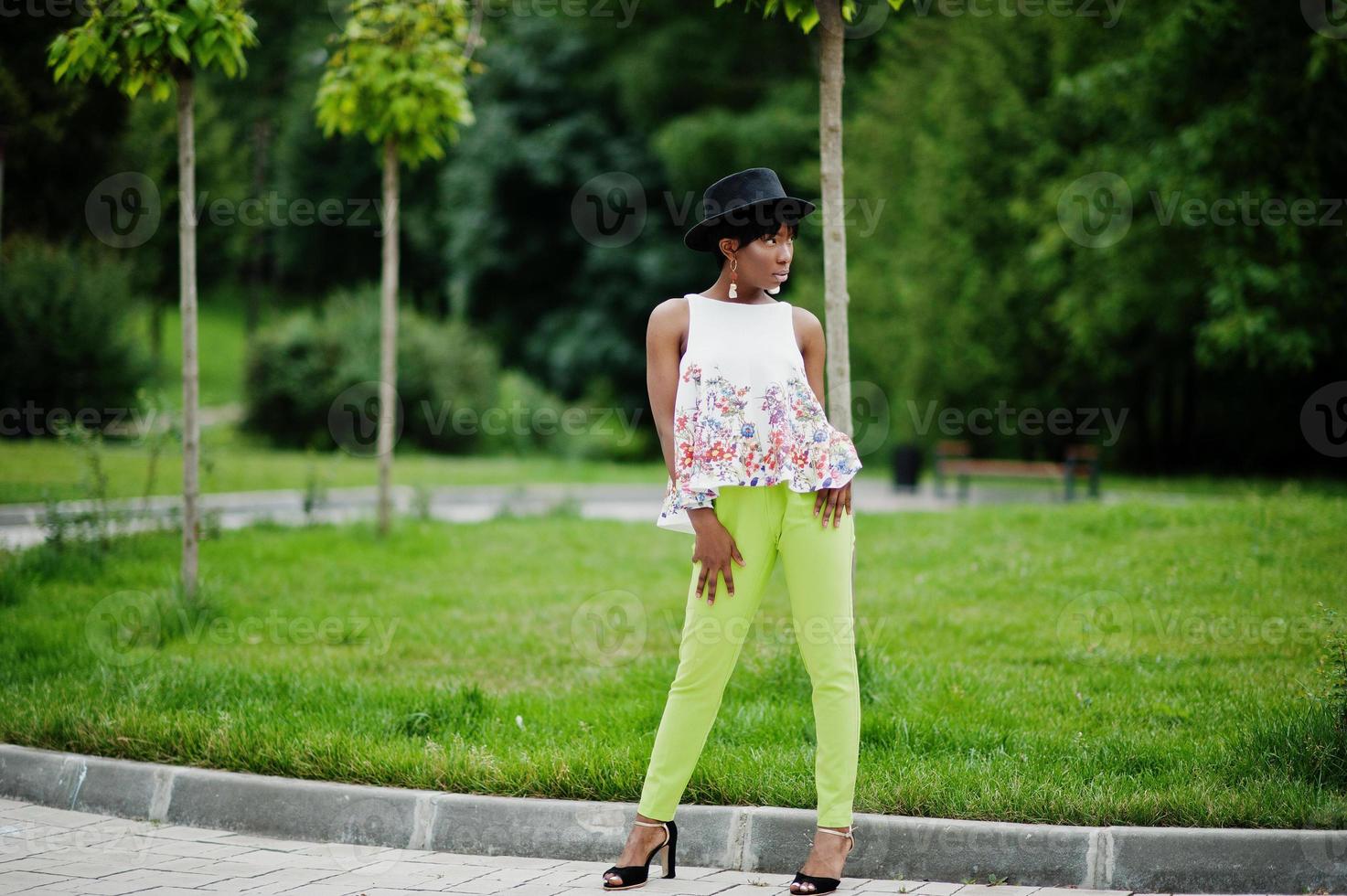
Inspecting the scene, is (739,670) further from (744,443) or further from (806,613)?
(744,443)

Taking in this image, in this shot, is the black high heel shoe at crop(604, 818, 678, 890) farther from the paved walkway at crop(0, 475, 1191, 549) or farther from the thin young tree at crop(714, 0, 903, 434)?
the paved walkway at crop(0, 475, 1191, 549)

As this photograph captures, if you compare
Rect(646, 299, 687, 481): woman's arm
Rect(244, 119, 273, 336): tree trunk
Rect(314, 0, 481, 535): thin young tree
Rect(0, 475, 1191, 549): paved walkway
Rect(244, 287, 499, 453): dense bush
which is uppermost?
Rect(244, 119, 273, 336): tree trunk

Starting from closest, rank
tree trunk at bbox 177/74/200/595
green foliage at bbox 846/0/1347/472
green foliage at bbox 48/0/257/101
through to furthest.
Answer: green foliage at bbox 48/0/257/101
tree trunk at bbox 177/74/200/595
green foliage at bbox 846/0/1347/472

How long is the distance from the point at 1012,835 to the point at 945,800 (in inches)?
10.9

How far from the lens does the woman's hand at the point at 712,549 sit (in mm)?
4184

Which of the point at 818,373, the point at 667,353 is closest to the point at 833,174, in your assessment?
the point at 818,373

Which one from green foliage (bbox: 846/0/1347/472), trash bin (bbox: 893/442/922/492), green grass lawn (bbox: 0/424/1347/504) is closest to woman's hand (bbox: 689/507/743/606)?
green grass lawn (bbox: 0/424/1347/504)

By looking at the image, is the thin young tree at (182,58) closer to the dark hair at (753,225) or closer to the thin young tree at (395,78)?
the thin young tree at (395,78)

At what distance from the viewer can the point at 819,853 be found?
4.20 metres

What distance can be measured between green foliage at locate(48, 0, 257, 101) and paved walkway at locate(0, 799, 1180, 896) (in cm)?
428

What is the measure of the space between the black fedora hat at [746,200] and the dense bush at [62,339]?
22.5m

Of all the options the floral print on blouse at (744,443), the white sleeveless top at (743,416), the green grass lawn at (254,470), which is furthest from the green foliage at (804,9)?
the green grass lawn at (254,470)

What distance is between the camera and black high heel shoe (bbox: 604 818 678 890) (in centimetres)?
429

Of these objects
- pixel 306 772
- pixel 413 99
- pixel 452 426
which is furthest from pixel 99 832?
pixel 452 426
